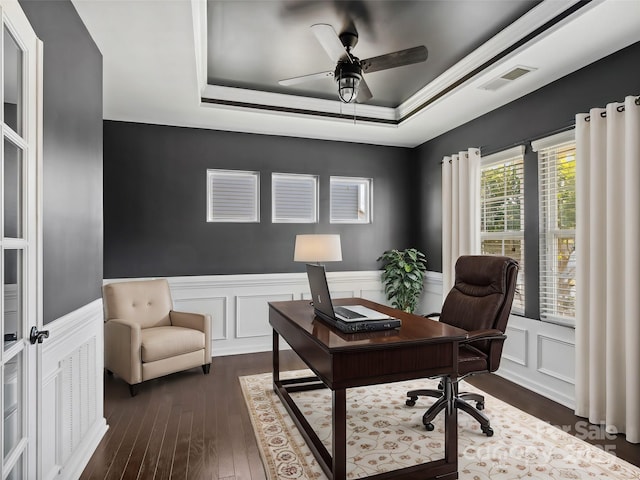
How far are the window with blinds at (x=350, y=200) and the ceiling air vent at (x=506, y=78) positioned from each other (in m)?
2.08

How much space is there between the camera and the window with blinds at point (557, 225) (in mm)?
3107

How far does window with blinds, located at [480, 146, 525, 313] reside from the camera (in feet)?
11.9

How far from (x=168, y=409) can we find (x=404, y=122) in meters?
3.57

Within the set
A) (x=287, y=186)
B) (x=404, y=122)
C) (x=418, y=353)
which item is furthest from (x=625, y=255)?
(x=287, y=186)

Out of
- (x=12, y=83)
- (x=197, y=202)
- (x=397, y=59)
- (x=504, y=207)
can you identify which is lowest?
(x=504, y=207)

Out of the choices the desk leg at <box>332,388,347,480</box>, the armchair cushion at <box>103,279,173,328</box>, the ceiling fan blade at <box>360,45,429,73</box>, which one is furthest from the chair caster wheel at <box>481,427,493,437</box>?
the armchair cushion at <box>103,279,173,328</box>

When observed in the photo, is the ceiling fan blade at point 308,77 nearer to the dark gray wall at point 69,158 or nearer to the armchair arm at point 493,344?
the dark gray wall at point 69,158

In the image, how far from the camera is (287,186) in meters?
4.80

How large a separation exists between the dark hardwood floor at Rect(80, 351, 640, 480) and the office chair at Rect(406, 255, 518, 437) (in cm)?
70

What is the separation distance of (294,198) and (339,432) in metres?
3.27

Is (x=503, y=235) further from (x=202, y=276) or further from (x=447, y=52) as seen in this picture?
(x=202, y=276)

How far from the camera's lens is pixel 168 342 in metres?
3.44

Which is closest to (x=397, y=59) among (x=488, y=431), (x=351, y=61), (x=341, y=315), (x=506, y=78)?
(x=351, y=61)

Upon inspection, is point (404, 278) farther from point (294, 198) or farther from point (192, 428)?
point (192, 428)
